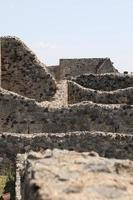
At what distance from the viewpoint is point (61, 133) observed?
1750 cm

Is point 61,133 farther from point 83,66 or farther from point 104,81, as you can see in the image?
point 83,66

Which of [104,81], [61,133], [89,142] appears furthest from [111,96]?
[89,142]

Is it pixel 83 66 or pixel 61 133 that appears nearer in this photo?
pixel 61 133

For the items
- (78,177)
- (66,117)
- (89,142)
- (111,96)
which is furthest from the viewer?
(111,96)

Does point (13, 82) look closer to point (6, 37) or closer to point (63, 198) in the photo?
point (6, 37)

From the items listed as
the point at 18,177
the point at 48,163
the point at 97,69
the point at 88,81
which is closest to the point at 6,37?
the point at 88,81

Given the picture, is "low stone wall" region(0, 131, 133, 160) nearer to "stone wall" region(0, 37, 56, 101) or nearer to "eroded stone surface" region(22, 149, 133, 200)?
"eroded stone surface" region(22, 149, 133, 200)

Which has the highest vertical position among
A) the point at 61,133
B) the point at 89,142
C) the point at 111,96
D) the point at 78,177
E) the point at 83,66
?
the point at 83,66

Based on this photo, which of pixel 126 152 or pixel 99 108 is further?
pixel 99 108

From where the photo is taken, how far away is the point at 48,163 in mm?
7473

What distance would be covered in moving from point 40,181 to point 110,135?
9.88 m

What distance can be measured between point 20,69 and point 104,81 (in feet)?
17.5

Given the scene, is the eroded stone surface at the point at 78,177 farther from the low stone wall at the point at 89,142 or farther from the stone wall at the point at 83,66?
the stone wall at the point at 83,66

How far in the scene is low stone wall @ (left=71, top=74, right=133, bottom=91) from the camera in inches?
1212
